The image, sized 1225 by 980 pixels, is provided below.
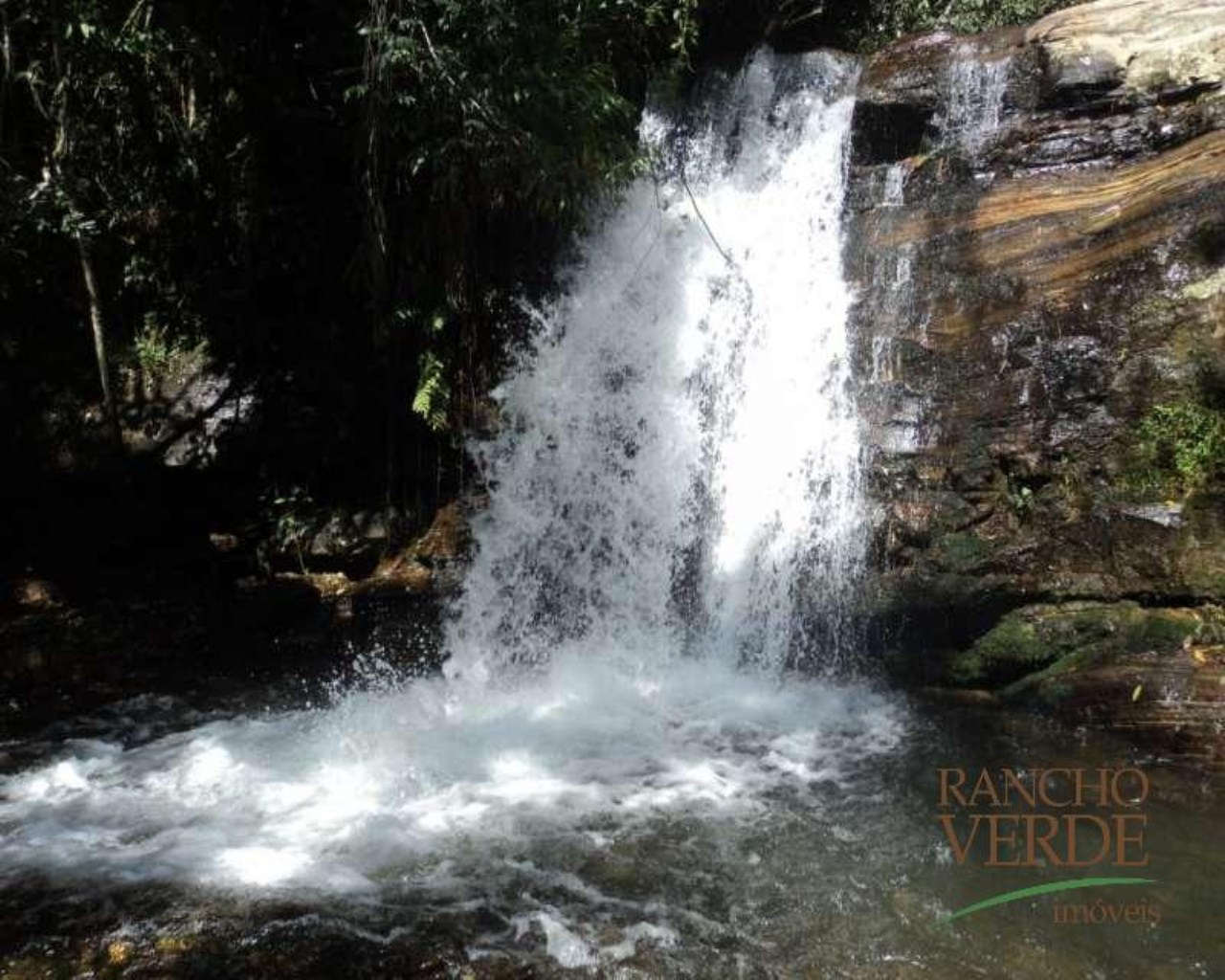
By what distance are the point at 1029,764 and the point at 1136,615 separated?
4.58ft

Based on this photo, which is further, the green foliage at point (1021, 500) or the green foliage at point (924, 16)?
the green foliage at point (924, 16)

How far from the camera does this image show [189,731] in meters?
5.80

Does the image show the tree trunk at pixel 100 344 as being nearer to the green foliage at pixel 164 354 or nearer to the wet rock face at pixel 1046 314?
the green foliage at pixel 164 354

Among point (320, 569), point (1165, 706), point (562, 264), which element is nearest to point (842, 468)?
point (1165, 706)

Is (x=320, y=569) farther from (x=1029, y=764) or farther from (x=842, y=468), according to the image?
(x=1029, y=764)

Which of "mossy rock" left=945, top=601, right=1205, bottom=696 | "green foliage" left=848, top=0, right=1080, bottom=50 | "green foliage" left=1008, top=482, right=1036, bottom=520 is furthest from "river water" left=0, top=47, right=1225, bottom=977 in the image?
"green foliage" left=848, top=0, right=1080, bottom=50

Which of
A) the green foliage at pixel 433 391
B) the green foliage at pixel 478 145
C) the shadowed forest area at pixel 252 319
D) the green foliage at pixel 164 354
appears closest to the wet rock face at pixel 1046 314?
the green foliage at pixel 478 145

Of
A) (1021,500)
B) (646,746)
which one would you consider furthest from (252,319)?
(1021,500)

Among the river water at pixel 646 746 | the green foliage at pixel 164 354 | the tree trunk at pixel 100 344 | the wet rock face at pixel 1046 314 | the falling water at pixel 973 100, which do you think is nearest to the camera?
the river water at pixel 646 746

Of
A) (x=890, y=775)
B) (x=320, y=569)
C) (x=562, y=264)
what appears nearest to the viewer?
(x=890, y=775)

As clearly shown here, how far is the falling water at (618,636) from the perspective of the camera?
4254mm

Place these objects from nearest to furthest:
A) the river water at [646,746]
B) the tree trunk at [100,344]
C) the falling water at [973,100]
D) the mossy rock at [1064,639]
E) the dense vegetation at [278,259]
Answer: the river water at [646,746]
the mossy rock at [1064,639]
the tree trunk at [100,344]
the dense vegetation at [278,259]
the falling water at [973,100]

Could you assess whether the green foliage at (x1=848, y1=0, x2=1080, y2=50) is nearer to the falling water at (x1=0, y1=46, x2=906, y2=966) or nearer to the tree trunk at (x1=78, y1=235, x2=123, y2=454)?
the falling water at (x1=0, y1=46, x2=906, y2=966)

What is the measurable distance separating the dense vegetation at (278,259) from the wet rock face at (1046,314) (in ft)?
9.03
